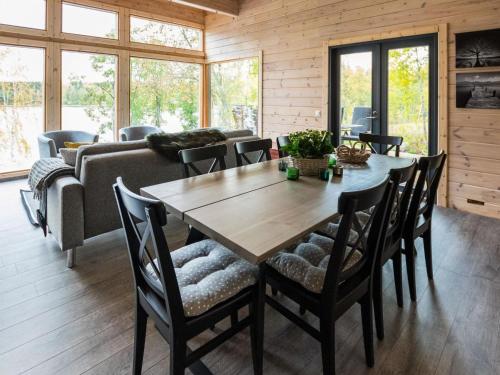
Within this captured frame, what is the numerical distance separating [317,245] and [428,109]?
134 inches

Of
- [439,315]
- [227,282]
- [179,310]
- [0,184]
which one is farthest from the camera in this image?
[0,184]

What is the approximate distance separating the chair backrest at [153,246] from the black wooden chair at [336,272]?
1.80ft

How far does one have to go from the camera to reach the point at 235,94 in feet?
23.1

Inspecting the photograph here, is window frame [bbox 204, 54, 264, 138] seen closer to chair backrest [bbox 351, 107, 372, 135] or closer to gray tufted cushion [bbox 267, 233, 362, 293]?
chair backrest [bbox 351, 107, 372, 135]

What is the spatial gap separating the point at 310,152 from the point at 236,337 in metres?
1.26

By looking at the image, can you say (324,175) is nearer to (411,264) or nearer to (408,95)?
(411,264)

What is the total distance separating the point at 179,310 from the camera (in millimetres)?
1220

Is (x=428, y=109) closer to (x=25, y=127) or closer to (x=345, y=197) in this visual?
(x=345, y=197)

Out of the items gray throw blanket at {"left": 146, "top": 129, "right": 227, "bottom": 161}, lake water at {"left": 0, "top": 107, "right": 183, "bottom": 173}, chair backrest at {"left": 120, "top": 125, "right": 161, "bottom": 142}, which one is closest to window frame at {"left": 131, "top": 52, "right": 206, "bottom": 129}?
chair backrest at {"left": 120, "top": 125, "right": 161, "bottom": 142}

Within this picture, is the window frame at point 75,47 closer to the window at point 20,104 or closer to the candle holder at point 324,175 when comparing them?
the window at point 20,104

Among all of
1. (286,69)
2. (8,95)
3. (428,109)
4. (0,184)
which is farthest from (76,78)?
(428,109)

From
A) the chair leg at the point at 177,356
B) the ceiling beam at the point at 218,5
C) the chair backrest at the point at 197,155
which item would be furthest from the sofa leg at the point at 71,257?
the ceiling beam at the point at 218,5

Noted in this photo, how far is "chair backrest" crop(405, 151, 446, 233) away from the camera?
2004 mm

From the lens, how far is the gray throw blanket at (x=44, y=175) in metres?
2.68
